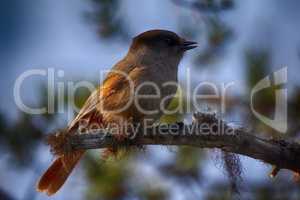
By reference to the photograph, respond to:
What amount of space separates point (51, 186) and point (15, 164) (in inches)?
19.7

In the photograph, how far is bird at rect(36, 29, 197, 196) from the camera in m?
4.67

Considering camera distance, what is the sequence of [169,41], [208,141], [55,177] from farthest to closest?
[169,41], [55,177], [208,141]

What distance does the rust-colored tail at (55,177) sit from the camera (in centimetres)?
508

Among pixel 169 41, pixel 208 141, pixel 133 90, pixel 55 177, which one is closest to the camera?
pixel 208 141

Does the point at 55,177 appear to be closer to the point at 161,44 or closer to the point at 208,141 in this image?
the point at 161,44

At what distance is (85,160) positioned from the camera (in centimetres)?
523

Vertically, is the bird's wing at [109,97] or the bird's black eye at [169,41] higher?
the bird's black eye at [169,41]

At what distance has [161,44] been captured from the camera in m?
5.70

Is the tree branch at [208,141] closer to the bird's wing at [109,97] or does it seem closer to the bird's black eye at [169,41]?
the bird's wing at [109,97]

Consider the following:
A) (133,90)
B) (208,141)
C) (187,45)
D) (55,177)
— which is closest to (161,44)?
(187,45)

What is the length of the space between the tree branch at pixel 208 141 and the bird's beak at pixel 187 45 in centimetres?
156

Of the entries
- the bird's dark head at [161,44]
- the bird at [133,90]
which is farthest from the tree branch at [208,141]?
the bird's dark head at [161,44]

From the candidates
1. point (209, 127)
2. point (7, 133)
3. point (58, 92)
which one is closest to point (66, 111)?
point (58, 92)

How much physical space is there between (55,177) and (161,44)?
4.92 feet
